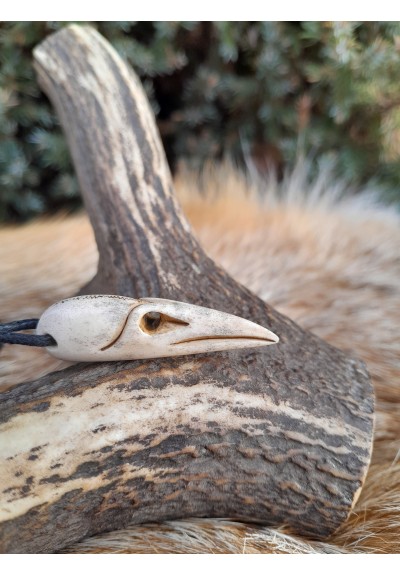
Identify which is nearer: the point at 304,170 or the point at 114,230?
the point at 114,230

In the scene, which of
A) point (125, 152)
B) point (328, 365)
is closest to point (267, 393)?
point (328, 365)

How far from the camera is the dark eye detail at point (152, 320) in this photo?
2.13 feet

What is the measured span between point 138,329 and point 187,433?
12 centimetres

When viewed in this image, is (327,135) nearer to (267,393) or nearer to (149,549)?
(267,393)

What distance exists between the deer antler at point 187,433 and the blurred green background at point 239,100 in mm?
676

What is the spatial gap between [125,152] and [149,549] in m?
0.52

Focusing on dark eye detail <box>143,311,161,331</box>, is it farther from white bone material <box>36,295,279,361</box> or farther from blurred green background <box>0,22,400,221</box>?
blurred green background <box>0,22,400,221</box>

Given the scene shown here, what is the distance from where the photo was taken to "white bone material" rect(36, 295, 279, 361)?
0.64m

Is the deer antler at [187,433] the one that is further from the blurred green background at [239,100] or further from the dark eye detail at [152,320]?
the blurred green background at [239,100]

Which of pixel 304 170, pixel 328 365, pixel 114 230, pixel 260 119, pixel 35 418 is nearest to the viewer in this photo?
pixel 35 418
